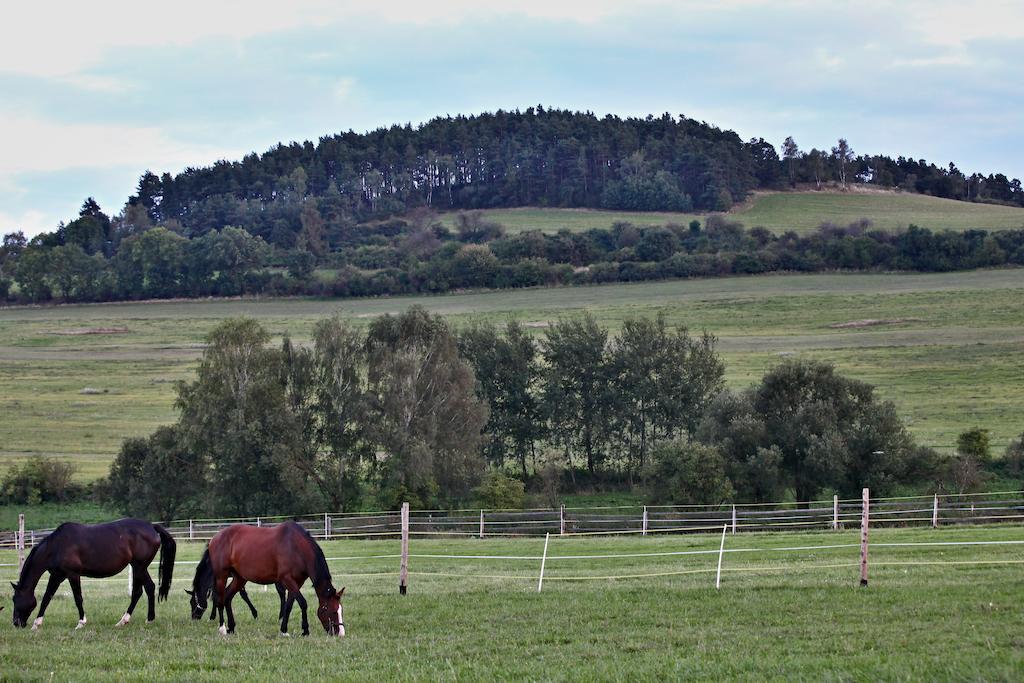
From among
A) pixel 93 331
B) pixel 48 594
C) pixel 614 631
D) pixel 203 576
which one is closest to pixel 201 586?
pixel 203 576

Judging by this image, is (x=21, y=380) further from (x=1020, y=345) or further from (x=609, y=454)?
(x=1020, y=345)

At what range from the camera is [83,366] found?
95375 millimetres

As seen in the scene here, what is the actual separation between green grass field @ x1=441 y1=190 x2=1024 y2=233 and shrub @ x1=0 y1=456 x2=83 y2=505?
95872mm

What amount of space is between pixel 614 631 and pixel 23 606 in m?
8.41

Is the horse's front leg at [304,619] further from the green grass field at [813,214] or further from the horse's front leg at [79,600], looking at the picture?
the green grass field at [813,214]

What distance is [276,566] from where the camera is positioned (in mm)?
15227

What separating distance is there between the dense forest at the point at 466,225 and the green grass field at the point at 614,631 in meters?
99.6

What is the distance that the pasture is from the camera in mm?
68688

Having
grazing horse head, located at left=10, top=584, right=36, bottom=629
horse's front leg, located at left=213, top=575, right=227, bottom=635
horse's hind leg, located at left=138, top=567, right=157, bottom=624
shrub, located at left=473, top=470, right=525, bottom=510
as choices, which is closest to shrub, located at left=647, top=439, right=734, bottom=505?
shrub, located at left=473, top=470, right=525, bottom=510

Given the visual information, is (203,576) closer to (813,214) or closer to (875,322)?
(875,322)

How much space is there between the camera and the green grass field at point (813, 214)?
138 meters

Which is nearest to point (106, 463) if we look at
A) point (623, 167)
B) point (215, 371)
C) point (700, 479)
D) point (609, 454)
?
point (215, 371)

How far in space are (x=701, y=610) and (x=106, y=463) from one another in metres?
52.9

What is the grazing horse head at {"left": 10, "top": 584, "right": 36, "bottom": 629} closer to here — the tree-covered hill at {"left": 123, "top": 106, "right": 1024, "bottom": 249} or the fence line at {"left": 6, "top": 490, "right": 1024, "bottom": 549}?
the fence line at {"left": 6, "top": 490, "right": 1024, "bottom": 549}
